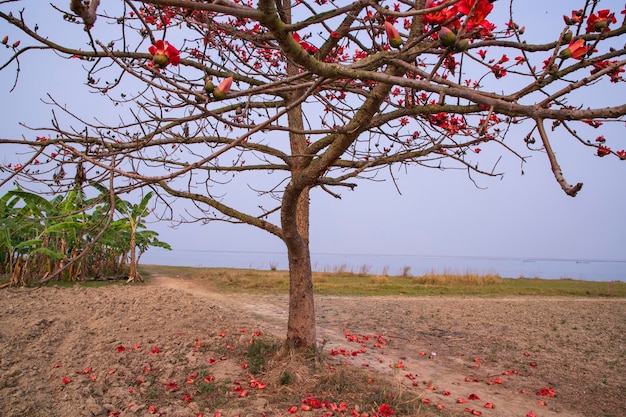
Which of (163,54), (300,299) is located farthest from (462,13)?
(300,299)

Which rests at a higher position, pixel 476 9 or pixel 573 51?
pixel 476 9

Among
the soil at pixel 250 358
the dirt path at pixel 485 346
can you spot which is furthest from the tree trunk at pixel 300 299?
the dirt path at pixel 485 346

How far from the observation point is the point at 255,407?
3969 millimetres

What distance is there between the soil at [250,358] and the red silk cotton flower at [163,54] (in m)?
2.91

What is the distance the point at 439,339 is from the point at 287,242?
3.63 metres

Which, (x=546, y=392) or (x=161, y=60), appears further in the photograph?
(x=546, y=392)

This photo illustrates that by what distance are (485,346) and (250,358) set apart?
3.62 meters

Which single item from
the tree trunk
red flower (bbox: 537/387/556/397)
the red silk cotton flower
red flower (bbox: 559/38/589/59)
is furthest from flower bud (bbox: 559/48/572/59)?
red flower (bbox: 537/387/556/397)

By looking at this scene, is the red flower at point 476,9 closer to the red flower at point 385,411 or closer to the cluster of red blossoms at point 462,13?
the cluster of red blossoms at point 462,13

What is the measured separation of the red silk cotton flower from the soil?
291 centimetres

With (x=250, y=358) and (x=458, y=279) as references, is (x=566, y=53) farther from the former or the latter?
(x=458, y=279)

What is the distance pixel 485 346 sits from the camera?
6812 millimetres

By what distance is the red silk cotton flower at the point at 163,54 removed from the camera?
187 cm

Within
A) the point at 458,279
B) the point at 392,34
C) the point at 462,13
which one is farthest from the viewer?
the point at 458,279
